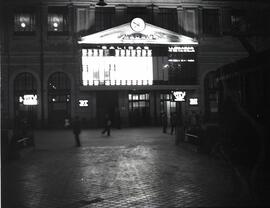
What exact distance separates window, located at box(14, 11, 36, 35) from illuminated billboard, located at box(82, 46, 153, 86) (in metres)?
3.46

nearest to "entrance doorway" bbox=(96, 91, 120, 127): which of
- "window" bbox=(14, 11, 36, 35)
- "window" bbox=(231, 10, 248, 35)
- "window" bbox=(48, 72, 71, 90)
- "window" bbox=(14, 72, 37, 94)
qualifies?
"window" bbox=(48, 72, 71, 90)

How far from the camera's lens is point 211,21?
1670 centimetres

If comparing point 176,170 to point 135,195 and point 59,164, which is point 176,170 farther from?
point 59,164

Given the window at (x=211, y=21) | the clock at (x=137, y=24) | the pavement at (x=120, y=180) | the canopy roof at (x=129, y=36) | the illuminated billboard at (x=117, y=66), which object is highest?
the clock at (x=137, y=24)

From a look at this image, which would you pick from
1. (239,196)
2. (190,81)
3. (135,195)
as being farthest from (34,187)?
(190,81)

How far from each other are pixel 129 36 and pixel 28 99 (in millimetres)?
7529

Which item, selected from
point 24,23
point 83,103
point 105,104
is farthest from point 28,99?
point 105,104

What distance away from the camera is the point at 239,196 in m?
6.60

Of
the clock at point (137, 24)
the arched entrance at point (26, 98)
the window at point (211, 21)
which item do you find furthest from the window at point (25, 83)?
the window at point (211, 21)

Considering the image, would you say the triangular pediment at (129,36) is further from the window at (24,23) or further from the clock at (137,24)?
the window at (24,23)

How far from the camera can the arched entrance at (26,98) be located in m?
20.2

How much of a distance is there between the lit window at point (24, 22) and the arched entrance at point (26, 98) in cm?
272

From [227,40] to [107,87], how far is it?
9791mm

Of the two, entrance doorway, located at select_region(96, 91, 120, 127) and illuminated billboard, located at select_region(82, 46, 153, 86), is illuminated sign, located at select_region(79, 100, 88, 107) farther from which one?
illuminated billboard, located at select_region(82, 46, 153, 86)
